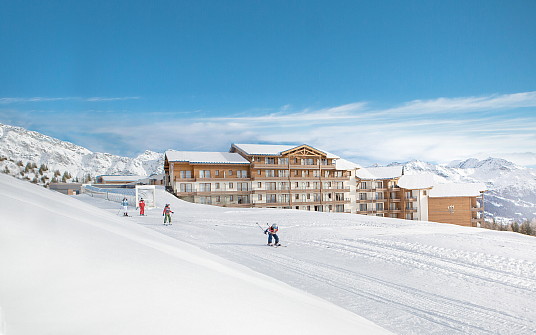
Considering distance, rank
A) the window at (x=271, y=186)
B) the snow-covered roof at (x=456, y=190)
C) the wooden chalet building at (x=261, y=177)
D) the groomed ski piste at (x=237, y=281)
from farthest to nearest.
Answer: the snow-covered roof at (x=456, y=190), the window at (x=271, y=186), the wooden chalet building at (x=261, y=177), the groomed ski piste at (x=237, y=281)

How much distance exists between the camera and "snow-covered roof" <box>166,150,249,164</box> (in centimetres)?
4716

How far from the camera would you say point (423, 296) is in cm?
869

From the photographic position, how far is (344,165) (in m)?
59.9

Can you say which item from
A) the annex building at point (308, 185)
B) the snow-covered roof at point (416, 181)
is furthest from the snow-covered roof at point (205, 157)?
the snow-covered roof at point (416, 181)

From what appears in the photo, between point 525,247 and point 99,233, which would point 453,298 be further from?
point 525,247

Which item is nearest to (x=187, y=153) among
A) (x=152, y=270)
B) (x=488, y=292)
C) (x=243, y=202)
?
(x=243, y=202)

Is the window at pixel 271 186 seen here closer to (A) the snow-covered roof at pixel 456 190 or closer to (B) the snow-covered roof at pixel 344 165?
(B) the snow-covered roof at pixel 344 165

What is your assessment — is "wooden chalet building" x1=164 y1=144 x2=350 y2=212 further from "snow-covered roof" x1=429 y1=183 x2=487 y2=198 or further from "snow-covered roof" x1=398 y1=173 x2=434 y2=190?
"snow-covered roof" x1=429 y1=183 x2=487 y2=198

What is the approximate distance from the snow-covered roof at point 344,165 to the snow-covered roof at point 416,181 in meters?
8.03

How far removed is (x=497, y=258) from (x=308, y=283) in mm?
8854

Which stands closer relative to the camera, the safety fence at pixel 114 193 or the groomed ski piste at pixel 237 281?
the groomed ski piste at pixel 237 281

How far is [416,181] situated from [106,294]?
204 feet

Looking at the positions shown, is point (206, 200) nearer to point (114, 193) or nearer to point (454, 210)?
point (114, 193)

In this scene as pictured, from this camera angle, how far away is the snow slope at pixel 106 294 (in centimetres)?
228
